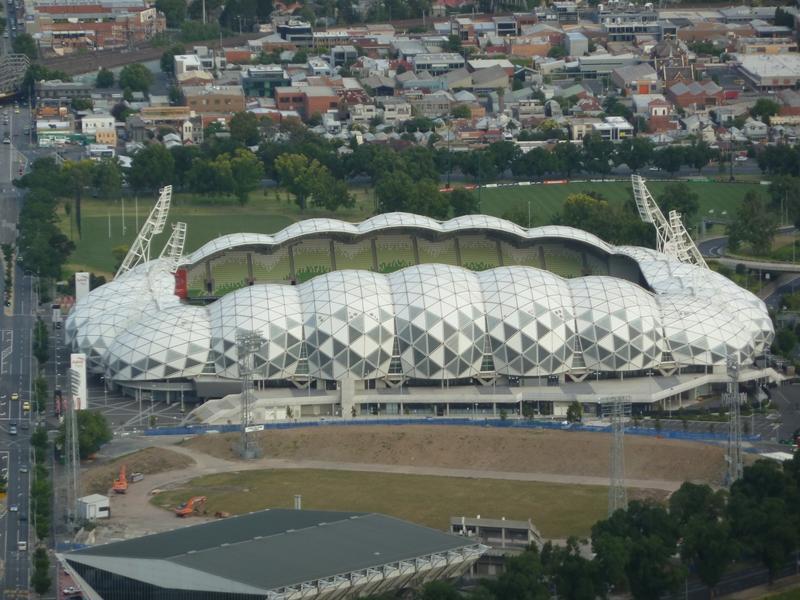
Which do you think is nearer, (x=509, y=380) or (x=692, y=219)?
(x=509, y=380)

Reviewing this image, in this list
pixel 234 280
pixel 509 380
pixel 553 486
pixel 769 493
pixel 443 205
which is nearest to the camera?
pixel 769 493

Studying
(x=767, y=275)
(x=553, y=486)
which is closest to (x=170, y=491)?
(x=553, y=486)

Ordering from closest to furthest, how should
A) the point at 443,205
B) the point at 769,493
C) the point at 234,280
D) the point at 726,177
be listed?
the point at 769,493 → the point at 234,280 → the point at 443,205 → the point at 726,177

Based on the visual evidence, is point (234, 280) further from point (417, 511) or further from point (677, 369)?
point (417, 511)

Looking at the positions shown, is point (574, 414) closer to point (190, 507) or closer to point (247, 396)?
point (247, 396)

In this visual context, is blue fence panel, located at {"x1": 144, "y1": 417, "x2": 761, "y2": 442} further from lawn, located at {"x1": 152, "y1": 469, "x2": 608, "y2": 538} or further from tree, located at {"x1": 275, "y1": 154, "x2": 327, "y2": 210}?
tree, located at {"x1": 275, "y1": 154, "x2": 327, "y2": 210}

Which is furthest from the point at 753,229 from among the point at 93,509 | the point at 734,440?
the point at 93,509

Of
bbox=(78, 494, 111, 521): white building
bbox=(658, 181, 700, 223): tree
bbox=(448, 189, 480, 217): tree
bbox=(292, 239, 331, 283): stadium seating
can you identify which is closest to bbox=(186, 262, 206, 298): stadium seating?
bbox=(292, 239, 331, 283): stadium seating
